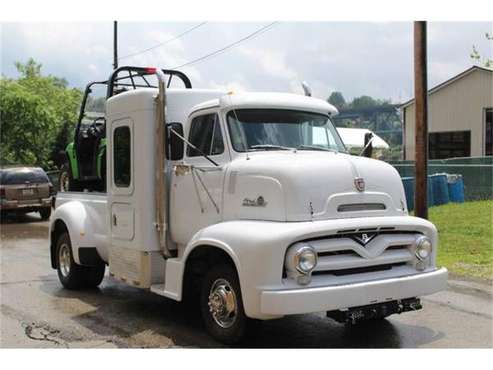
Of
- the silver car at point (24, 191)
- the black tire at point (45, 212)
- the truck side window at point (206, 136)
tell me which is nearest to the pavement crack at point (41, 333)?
the truck side window at point (206, 136)

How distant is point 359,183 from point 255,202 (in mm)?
1037

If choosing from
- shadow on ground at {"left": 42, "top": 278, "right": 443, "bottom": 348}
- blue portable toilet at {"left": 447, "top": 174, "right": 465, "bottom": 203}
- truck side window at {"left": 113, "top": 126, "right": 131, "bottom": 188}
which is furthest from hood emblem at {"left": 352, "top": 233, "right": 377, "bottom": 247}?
blue portable toilet at {"left": 447, "top": 174, "right": 465, "bottom": 203}

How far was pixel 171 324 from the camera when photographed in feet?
22.8

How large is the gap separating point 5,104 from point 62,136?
781 cm

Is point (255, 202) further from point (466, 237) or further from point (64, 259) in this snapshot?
point (466, 237)

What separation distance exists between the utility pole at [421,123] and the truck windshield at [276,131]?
560 centimetres

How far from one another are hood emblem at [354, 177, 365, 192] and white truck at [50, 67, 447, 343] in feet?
A: 0.07

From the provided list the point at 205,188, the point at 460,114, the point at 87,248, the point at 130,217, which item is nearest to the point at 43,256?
the point at 87,248

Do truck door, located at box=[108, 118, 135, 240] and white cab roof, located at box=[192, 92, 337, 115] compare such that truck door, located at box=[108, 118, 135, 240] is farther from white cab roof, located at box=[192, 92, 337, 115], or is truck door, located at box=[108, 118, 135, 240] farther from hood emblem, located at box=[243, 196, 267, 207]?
hood emblem, located at box=[243, 196, 267, 207]

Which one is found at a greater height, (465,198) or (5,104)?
(5,104)

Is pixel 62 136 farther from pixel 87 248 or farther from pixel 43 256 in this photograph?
pixel 87 248

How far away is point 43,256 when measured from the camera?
1248 centimetres

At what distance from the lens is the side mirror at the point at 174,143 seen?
6.86m

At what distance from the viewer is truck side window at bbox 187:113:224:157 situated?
6.54 meters
